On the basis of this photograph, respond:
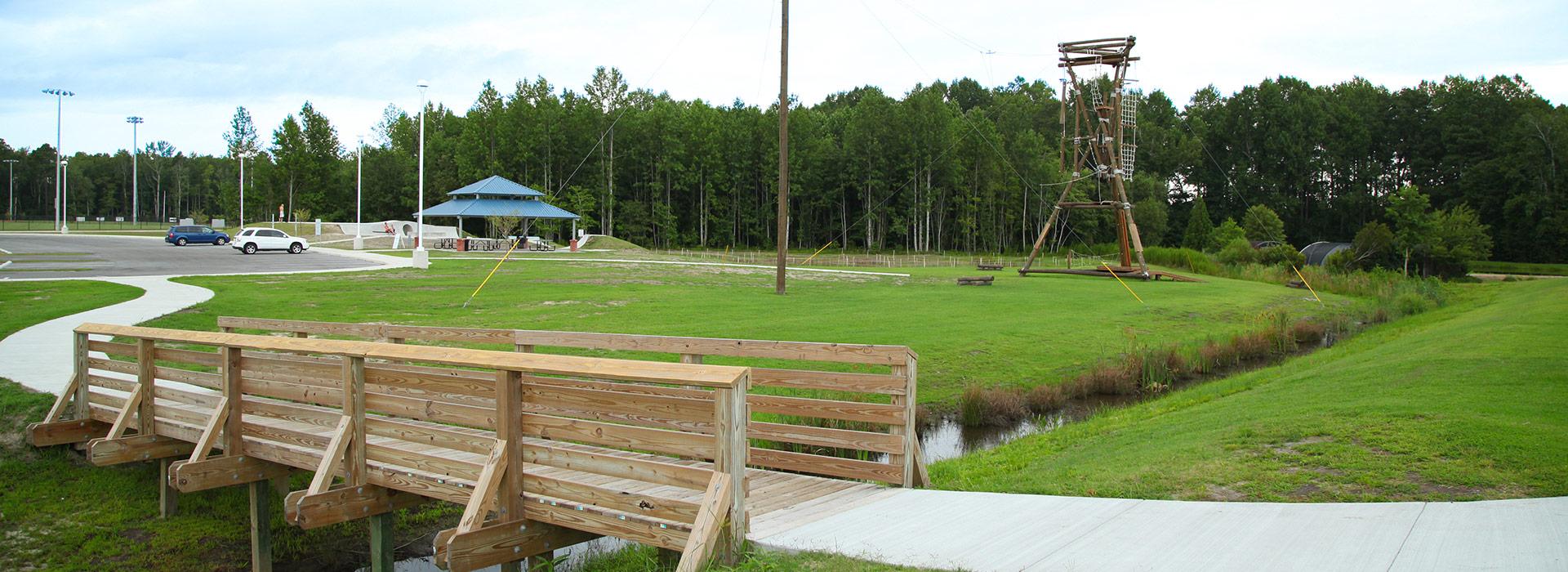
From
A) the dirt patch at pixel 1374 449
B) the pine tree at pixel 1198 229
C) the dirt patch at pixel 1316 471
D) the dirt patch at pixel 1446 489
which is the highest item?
the pine tree at pixel 1198 229

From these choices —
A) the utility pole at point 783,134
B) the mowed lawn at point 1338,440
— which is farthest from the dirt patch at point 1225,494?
the utility pole at point 783,134

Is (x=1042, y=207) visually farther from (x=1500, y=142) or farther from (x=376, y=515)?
(x=376, y=515)

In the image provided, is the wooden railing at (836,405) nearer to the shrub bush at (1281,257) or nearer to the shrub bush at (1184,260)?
the shrub bush at (1184,260)

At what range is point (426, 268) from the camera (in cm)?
4056

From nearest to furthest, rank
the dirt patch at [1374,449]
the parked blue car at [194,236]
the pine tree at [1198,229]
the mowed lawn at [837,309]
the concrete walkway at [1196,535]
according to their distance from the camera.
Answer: the concrete walkway at [1196,535] < the dirt patch at [1374,449] < the mowed lawn at [837,309] < the parked blue car at [194,236] < the pine tree at [1198,229]


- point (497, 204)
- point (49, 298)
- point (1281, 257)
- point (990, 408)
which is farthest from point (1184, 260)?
point (49, 298)

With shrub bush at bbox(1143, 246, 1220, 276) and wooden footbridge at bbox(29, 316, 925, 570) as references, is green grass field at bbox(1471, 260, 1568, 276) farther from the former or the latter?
wooden footbridge at bbox(29, 316, 925, 570)

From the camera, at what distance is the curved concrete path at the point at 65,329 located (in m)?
13.4

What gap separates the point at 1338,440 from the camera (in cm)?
931

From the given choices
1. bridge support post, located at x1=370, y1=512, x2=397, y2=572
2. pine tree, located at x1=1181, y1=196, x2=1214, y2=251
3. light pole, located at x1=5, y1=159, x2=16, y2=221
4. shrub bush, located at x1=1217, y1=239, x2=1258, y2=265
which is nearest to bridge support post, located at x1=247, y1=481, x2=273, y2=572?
bridge support post, located at x1=370, y1=512, x2=397, y2=572

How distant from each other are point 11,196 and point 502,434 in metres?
153

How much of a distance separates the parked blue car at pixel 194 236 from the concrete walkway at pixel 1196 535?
6779 cm

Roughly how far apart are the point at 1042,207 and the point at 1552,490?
90.2 meters

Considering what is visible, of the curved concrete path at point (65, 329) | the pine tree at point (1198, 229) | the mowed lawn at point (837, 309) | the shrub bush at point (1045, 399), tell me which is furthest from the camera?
the pine tree at point (1198, 229)
